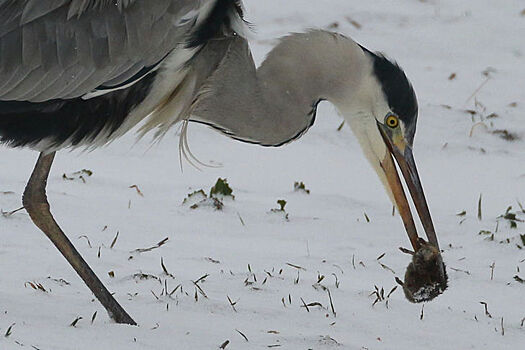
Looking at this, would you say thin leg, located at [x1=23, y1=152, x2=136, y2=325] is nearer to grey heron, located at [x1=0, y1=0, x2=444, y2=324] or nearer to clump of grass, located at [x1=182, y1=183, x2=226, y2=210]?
grey heron, located at [x1=0, y1=0, x2=444, y2=324]

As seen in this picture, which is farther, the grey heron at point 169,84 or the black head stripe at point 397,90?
the black head stripe at point 397,90

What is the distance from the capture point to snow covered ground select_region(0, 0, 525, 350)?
4676mm

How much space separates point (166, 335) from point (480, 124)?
480cm

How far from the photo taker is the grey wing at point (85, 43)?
4621 mm

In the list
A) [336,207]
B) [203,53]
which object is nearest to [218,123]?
[203,53]

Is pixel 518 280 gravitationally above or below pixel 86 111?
below

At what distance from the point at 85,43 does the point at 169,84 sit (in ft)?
1.31

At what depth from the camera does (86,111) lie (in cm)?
482

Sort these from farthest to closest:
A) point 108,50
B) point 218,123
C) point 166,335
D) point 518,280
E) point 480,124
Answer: point 480,124 < point 518,280 < point 218,123 < point 108,50 < point 166,335

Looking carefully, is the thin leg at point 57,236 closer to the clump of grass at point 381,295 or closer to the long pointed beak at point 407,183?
the clump of grass at point 381,295

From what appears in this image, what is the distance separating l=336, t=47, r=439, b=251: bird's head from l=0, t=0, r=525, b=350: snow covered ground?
1.48 feet

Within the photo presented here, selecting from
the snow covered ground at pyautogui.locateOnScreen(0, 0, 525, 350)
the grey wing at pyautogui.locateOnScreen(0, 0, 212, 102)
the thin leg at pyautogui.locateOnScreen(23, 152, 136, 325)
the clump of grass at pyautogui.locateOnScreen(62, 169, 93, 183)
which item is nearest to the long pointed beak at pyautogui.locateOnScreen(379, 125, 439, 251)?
the snow covered ground at pyautogui.locateOnScreen(0, 0, 525, 350)

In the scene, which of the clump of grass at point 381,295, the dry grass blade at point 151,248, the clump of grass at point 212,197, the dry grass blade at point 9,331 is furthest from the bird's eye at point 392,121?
the dry grass blade at point 9,331

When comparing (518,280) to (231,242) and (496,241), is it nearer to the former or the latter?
(496,241)
